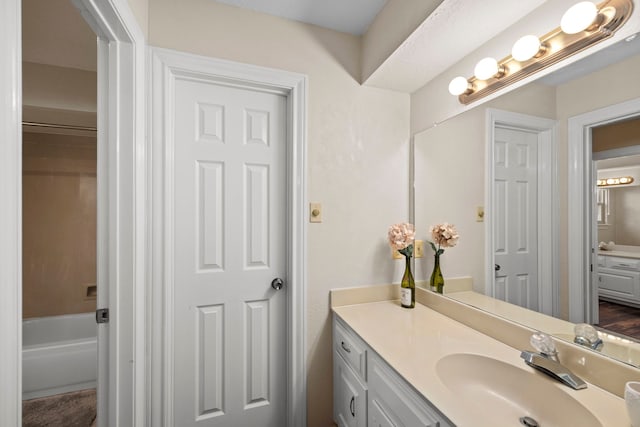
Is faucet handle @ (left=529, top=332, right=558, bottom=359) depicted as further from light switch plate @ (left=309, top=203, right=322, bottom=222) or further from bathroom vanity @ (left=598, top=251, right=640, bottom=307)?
light switch plate @ (left=309, top=203, right=322, bottom=222)

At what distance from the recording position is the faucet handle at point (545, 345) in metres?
0.92

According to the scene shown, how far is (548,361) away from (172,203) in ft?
5.42

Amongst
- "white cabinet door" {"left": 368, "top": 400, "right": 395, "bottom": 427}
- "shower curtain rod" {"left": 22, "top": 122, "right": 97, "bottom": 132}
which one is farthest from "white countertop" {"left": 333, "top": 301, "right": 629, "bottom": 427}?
"shower curtain rod" {"left": 22, "top": 122, "right": 97, "bottom": 132}

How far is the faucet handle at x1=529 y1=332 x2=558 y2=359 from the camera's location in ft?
3.03

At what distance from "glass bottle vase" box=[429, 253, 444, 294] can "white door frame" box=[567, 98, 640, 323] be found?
2.00 feet

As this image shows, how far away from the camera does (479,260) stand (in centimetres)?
131

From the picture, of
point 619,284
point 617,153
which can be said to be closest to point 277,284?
point 619,284

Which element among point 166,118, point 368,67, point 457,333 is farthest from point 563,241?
point 166,118

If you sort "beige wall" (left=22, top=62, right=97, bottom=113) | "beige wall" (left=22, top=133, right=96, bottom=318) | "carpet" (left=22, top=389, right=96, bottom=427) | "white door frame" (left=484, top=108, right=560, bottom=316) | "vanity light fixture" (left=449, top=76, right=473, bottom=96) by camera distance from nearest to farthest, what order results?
"white door frame" (left=484, top=108, right=560, bottom=316), "vanity light fixture" (left=449, top=76, right=473, bottom=96), "carpet" (left=22, top=389, right=96, bottom=427), "beige wall" (left=22, top=62, right=97, bottom=113), "beige wall" (left=22, top=133, right=96, bottom=318)

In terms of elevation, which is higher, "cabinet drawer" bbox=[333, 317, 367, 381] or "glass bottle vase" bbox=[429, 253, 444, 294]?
"glass bottle vase" bbox=[429, 253, 444, 294]

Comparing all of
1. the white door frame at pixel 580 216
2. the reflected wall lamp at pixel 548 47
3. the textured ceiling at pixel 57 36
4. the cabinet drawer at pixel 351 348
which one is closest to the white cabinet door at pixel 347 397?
the cabinet drawer at pixel 351 348

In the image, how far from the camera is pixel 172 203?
4.43 ft

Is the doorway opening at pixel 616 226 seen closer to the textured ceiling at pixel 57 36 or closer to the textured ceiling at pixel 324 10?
the textured ceiling at pixel 324 10

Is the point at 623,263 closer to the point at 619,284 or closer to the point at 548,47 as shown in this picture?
the point at 619,284
